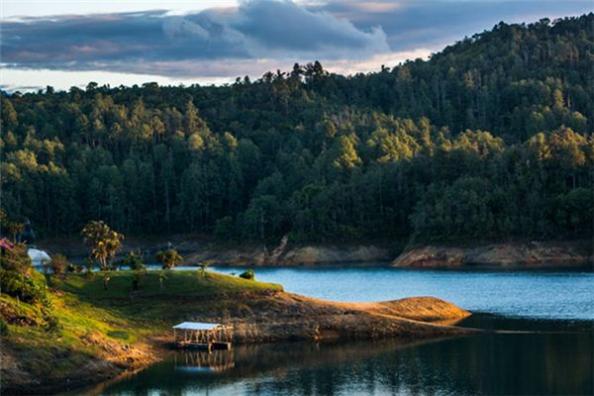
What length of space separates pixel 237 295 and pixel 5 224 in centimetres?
3250

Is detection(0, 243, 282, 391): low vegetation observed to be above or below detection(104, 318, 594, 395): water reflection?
above

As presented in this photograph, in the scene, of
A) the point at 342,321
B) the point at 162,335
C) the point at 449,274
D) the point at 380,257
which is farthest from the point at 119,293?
the point at 380,257

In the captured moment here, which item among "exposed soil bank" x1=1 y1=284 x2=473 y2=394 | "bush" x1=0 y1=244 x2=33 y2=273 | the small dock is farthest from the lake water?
"bush" x1=0 y1=244 x2=33 y2=273

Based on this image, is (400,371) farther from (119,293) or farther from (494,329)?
(119,293)

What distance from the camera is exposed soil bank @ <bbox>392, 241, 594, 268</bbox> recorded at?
497 ft

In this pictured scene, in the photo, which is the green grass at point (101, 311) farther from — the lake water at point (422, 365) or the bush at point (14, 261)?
the lake water at point (422, 365)

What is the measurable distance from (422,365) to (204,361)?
14684 millimetres

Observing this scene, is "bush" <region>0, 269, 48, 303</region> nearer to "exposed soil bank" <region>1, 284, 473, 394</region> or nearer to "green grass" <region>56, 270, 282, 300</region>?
"exposed soil bank" <region>1, 284, 473, 394</region>

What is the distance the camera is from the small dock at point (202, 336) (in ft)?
258

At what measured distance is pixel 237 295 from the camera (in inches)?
3305

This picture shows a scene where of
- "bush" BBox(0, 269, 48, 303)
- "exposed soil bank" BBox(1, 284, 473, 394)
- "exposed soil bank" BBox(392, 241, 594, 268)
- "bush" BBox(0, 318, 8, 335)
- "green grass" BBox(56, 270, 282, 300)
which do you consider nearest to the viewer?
"bush" BBox(0, 318, 8, 335)

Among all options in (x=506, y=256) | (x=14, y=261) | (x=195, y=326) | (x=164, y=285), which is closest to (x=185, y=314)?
(x=195, y=326)

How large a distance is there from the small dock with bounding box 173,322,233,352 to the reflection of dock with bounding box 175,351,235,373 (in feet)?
3.44

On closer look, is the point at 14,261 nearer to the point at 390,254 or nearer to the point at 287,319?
the point at 287,319
